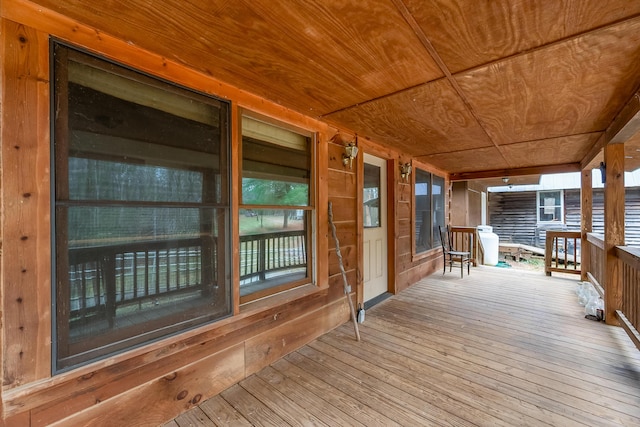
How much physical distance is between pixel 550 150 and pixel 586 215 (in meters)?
1.42

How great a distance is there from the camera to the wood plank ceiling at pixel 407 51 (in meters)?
1.15

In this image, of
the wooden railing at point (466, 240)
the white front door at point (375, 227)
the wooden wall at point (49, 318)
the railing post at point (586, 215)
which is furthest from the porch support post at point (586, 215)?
the wooden wall at point (49, 318)

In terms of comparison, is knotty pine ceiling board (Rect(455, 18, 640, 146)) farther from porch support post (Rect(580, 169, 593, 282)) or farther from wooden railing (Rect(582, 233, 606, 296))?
porch support post (Rect(580, 169, 593, 282))

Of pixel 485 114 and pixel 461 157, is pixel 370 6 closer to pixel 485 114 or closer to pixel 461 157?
pixel 485 114

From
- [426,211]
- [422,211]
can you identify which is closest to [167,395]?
[422,211]

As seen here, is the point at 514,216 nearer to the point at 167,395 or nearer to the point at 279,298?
the point at 279,298

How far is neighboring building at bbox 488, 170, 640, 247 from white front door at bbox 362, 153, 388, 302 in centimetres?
832

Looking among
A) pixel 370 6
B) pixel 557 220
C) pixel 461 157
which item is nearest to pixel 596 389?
pixel 370 6

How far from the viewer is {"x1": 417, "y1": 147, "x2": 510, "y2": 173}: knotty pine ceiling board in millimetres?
3982

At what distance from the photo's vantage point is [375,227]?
367 cm

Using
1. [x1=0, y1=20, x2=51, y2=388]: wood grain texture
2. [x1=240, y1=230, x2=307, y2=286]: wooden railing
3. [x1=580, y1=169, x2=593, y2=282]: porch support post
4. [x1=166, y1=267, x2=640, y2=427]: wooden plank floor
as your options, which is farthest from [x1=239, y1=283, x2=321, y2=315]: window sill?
[x1=580, y1=169, x2=593, y2=282]: porch support post

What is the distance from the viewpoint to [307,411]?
1.64 metres

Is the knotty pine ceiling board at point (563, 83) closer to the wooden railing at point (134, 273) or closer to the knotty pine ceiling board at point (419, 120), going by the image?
the knotty pine ceiling board at point (419, 120)

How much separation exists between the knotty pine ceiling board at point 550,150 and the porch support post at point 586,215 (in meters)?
0.38
